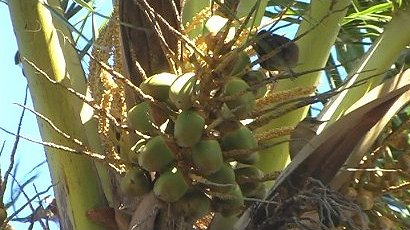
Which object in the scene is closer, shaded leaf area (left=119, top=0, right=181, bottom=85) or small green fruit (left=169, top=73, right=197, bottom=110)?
small green fruit (left=169, top=73, right=197, bottom=110)

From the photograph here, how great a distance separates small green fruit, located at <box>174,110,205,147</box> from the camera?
1.21 m

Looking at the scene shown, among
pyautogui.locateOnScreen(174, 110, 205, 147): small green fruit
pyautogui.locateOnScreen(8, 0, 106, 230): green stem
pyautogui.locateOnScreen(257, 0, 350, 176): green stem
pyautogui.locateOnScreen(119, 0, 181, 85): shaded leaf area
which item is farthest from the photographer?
pyautogui.locateOnScreen(257, 0, 350, 176): green stem

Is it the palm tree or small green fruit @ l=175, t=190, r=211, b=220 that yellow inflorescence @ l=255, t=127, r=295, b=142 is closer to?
the palm tree

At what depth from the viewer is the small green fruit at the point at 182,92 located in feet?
4.01

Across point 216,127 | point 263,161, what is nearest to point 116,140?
point 216,127

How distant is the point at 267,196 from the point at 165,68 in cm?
26

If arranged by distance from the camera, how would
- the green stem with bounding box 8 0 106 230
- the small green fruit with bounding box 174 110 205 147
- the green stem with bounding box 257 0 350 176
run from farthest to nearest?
1. the green stem with bounding box 257 0 350 176
2. the green stem with bounding box 8 0 106 230
3. the small green fruit with bounding box 174 110 205 147

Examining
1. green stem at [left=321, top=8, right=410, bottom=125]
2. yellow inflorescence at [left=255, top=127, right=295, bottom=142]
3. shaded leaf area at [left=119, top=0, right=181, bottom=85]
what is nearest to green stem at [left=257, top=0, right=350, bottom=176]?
green stem at [left=321, top=8, right=410, bottom=125]

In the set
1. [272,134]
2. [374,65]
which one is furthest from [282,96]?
[374,65]

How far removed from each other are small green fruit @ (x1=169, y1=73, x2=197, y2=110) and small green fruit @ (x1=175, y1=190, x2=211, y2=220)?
142 mm

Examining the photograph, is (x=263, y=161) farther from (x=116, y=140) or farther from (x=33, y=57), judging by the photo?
(x=33, y=57)

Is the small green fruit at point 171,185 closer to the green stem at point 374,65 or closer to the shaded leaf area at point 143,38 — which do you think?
the shaded leaf area at point 143,38

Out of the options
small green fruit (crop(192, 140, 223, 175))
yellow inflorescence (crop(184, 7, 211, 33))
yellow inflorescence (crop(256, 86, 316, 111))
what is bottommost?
small green fruit (crop(192, 140, 223, 175))

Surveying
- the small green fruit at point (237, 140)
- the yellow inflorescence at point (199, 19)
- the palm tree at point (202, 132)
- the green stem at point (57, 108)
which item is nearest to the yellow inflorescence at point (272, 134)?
the palm tree at point (202, 132)
